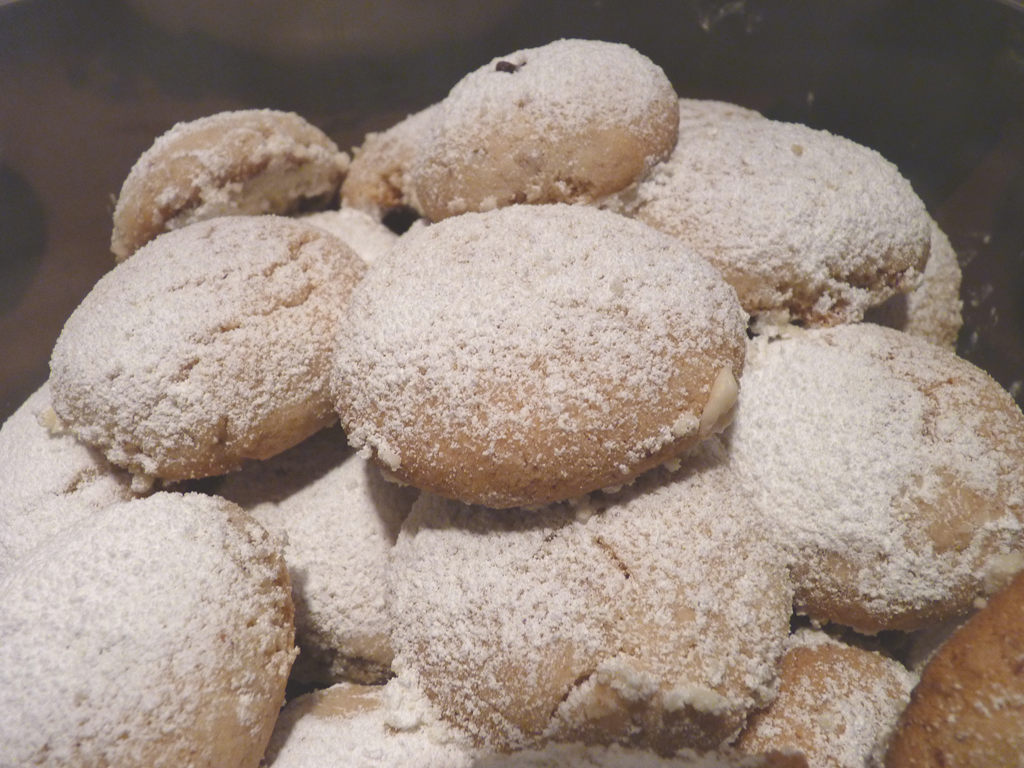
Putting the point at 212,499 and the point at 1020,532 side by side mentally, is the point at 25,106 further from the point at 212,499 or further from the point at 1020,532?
the point at 1020,532

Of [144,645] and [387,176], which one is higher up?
[387,176]

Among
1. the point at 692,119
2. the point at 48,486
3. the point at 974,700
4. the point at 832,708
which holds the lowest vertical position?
the point at 832,708

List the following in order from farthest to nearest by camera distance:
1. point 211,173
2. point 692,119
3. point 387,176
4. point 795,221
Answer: point 387,176, point 692,119, point 211,173, point 795,221

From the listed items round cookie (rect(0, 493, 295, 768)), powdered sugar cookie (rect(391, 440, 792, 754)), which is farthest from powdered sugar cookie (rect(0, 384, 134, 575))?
powdered sugar cookie (rect(391, 440, 792, 754))

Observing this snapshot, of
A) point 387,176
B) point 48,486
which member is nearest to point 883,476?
point 387,176

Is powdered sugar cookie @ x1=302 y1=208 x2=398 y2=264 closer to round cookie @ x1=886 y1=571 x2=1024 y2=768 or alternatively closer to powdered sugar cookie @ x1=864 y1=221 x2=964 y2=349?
powdered sugar cookie @ x1=864 y1=221 x2=964 y2=349

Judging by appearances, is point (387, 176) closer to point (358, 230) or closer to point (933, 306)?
point (358, 230)
